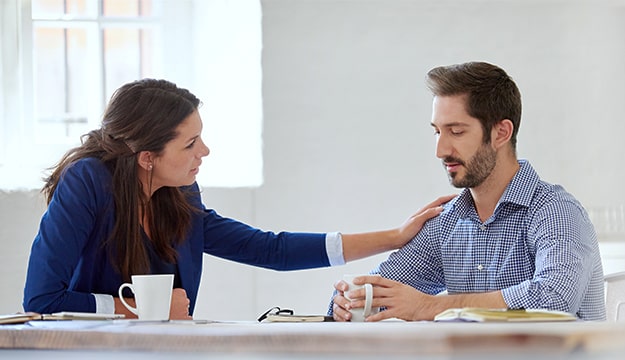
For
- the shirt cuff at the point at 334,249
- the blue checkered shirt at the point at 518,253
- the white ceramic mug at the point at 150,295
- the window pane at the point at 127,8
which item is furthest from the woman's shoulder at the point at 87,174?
the window pane at the point at 127,8

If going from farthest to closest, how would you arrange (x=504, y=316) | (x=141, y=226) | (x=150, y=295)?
(x=141, y=226) < (x=150, y=295) < (x=504, y=316)

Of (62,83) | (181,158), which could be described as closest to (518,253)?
(181,158)

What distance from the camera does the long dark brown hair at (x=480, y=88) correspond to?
88.5 inches

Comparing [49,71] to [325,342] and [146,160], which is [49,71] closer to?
[146,160]

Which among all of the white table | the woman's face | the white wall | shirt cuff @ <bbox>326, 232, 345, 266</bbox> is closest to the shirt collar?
shirt cuff @ <bbox>326, 232, 345, 266</bbox>

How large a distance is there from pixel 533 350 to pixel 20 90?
2.96 m

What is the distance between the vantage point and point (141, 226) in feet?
7.42

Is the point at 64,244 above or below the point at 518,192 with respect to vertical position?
below

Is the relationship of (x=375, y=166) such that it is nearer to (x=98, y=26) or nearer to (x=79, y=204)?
(x=98, y=26)

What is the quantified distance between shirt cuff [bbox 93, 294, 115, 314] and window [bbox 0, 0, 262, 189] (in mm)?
1552

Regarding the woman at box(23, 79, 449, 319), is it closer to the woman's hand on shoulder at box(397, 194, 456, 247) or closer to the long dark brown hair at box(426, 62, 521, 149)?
the woman's hand on shoulder at box(397, 194, 456, 247)

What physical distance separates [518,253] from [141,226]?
919 mm

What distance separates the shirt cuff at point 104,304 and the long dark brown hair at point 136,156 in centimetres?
13

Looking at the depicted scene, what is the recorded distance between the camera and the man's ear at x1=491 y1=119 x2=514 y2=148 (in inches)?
89.2
